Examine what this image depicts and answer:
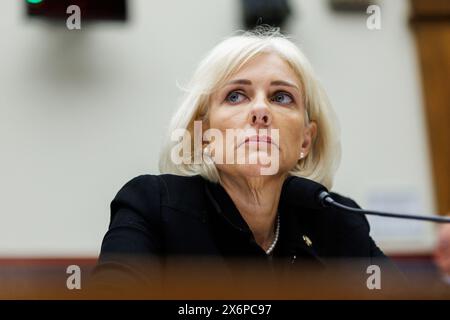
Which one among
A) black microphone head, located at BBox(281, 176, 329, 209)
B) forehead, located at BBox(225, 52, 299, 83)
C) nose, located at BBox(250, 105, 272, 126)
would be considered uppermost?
forehead, located at BBox(225, 52, 299, 83)

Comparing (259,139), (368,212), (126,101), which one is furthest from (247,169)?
(126,101)

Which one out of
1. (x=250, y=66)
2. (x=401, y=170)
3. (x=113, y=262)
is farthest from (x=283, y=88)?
(x=401, y=170)

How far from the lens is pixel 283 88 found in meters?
0.85

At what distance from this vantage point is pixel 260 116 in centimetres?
82

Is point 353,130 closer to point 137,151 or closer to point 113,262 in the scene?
point 137,151

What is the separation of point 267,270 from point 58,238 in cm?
78

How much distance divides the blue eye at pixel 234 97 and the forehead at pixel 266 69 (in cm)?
2

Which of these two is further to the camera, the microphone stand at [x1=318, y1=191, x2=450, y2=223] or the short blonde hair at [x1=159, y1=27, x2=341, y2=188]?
the short blonde hair at [x1=159, y1=27, x2=341, y2=188]

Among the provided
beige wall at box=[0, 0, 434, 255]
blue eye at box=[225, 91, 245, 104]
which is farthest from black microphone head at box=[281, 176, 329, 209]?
beige wall at box=[0, 0, 434, 255]

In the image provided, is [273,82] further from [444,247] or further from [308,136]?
[444,247]

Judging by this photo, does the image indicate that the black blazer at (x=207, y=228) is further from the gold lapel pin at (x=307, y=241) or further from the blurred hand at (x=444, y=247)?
the blurred hand at (x=444, y=247)

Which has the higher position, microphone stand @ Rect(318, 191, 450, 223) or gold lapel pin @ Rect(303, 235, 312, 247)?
microphone stand @ Rect(318, 191, 450, 223)

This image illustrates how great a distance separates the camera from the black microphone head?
0.74 metres

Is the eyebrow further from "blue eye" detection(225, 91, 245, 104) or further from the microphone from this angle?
the microphone
